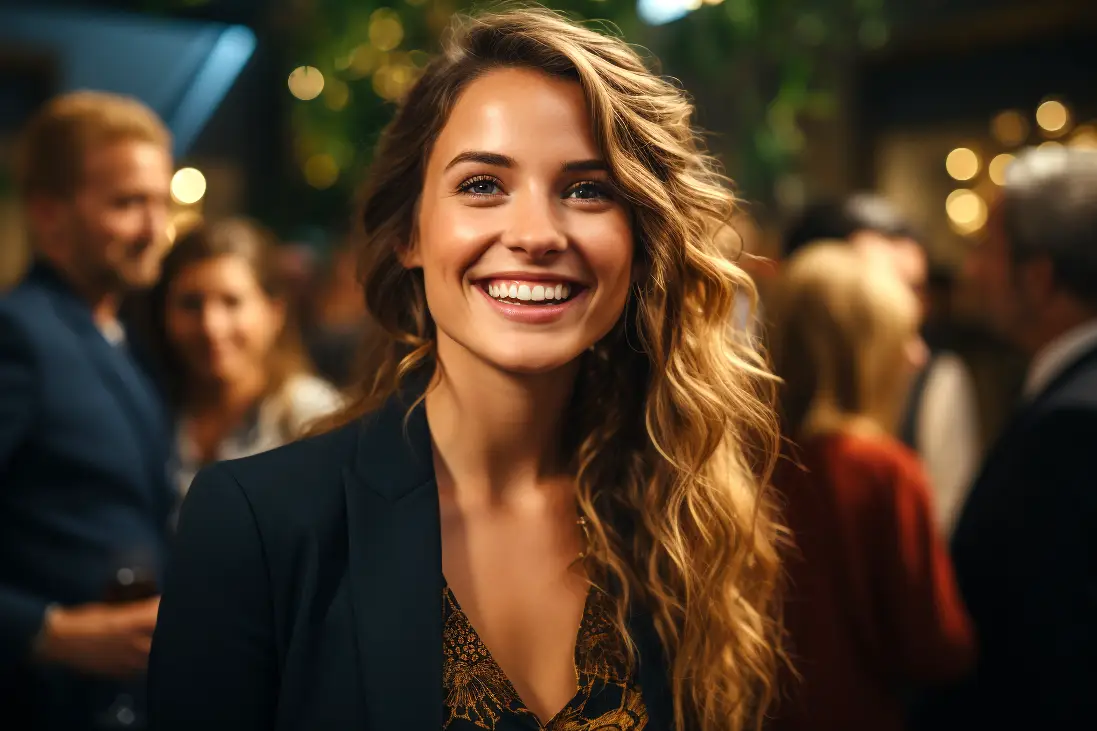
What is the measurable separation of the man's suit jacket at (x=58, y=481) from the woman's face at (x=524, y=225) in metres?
1.07

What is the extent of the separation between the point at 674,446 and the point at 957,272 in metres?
4.66

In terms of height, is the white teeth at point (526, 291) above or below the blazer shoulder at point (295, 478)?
above

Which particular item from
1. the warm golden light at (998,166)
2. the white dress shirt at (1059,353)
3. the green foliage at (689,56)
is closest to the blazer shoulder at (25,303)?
the green foliage at (689,56)

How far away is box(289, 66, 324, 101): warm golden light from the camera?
3.21 meters

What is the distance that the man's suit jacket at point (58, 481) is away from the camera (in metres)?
1.96

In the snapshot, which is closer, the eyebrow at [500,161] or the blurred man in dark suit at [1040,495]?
the eyebrow at [500,161]

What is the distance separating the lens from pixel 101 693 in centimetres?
202

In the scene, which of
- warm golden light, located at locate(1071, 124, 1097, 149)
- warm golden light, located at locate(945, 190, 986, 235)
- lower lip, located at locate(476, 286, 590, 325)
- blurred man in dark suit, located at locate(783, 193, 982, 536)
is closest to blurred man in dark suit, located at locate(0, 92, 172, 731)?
lower lip, located at locate(476, 286, 590, 325)

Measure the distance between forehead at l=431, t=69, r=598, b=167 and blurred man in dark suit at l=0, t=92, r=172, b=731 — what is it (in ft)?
3.32

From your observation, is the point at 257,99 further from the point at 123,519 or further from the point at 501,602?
the point at 501,602

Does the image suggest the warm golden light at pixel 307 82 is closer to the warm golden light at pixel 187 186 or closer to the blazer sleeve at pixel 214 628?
the warm golden light at pixel 187 186

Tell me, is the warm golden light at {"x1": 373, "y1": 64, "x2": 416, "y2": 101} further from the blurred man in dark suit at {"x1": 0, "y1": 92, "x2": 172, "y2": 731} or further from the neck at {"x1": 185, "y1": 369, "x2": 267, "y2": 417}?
the neck at {"x1": 185, "y1": 369, "x2": 267, "y2": 417}

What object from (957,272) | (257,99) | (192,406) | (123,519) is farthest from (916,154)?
(123,519)

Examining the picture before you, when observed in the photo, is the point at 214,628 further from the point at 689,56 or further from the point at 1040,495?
the point at 689,56
